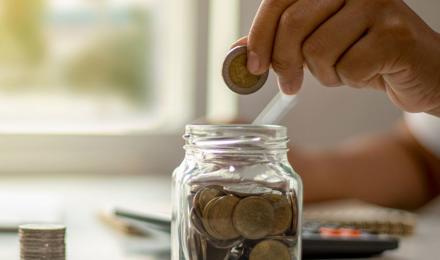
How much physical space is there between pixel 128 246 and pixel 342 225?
0.27m

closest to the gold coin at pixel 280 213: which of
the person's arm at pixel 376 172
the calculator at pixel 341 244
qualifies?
the calculator at pixel 341 244

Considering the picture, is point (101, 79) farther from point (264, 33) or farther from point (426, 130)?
point (264, 33)

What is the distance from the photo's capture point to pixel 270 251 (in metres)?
0.84

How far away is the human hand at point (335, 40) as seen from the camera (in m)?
0.94

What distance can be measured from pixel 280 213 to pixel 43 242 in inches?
8.9

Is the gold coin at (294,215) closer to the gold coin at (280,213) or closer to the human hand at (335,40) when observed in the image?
the gold coin at (280,213)

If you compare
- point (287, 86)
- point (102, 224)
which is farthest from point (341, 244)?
point (102, 224)

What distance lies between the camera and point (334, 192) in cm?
189

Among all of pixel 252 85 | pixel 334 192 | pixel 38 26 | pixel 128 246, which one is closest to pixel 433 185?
pixel 334 192

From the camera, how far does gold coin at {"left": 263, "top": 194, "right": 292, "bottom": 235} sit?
2.78 ft

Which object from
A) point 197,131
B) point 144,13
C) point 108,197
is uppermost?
point 144,13

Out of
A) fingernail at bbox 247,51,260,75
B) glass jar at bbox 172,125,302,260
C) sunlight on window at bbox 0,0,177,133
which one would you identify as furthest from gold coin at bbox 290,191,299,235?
sunlight on window at bbox 0,0,177,133

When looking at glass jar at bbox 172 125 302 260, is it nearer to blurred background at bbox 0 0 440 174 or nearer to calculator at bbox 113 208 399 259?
calculator at bbox 113 208 399 259

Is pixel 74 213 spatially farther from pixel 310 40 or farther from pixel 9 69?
pixel 9 69
